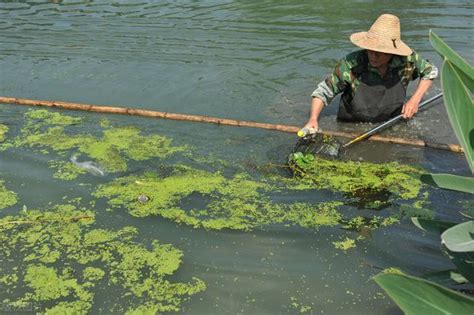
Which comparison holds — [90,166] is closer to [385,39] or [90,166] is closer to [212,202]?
[212,202]

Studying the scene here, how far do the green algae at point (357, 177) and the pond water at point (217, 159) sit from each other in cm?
Result: 7

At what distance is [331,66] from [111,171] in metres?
3.72

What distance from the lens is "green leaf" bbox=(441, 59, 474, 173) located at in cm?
143

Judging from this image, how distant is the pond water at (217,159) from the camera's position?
2.86m

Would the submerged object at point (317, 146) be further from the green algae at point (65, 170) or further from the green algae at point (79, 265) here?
the green algae at point (65, 170)

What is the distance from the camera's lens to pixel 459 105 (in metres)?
1.48

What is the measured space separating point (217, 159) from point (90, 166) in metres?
0.99

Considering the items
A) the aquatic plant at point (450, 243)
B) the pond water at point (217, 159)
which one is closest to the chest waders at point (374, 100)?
the pond water at point (217, 159)

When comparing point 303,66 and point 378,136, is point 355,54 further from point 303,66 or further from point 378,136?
point 303,66

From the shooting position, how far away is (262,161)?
14.0 feet

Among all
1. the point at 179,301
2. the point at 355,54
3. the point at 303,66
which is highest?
the point at 355,54

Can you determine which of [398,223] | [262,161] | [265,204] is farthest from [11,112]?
[398,223]

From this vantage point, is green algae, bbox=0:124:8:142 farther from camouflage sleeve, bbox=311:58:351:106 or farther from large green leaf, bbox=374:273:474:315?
large green leaf, bbox=374:273:474:315

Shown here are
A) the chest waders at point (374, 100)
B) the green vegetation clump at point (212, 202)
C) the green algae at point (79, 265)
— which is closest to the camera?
the green algae at point (79, 265)
